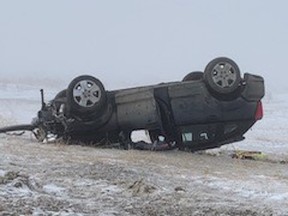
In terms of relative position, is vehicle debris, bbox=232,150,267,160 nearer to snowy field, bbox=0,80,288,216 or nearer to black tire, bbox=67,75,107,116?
snowy field, bbox=0,80,288,216

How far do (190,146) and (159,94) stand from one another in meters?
1.02

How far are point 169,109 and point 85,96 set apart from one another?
1.34 metres

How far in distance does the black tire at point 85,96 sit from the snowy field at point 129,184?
69cm

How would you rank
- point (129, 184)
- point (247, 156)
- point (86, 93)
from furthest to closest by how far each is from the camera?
point (247, 156), point (86, 93), point (129, 184)

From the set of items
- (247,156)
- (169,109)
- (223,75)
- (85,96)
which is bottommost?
(247,156)

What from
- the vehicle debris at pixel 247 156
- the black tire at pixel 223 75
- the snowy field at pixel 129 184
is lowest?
the vehicle debris at pixel 247 156

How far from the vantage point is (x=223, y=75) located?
10.3 metres

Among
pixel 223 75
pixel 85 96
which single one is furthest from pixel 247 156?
pixel 85 96

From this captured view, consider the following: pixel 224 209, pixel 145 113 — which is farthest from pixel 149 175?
pixel 145 113

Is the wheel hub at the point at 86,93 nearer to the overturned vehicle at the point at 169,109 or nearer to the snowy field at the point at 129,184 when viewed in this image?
the overturned vehicle at the point at 169,109

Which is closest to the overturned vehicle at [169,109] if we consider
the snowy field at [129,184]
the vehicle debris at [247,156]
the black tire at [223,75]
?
the black tire at [223,75]

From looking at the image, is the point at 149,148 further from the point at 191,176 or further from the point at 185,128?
the point at 191,176

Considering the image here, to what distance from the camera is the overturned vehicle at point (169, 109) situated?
10188 millimetres

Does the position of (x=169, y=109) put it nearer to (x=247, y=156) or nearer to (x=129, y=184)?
(x=247, y=156)
